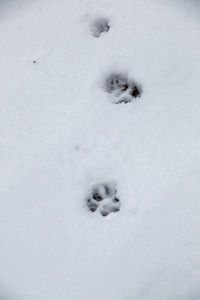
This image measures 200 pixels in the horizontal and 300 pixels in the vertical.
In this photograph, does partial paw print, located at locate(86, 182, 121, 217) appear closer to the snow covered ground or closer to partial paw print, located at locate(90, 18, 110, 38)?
the snow covered ground

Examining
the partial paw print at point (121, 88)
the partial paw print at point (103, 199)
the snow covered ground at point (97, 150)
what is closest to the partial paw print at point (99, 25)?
the snow covered ground at point (97, 150)

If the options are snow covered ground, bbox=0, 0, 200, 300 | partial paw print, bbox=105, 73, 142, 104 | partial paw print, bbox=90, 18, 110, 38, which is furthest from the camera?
partial paw print, bbox=90, 18, 110, 38

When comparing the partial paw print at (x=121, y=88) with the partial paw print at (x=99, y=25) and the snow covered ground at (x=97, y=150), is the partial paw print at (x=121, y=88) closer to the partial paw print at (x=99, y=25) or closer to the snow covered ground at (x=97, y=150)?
the snow covered ground at (x=97, y=150)

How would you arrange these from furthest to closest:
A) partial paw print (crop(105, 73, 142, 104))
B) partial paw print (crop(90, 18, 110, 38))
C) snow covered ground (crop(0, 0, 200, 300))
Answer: partial paw print (crop(90, 18, 110, 38)) < partial paw print (crop(105, 73, 142, 104)) < snow covered ground (crop(0, 0, 200, 300))

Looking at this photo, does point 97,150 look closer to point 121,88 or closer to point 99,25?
point 121,88

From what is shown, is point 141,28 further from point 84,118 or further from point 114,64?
point 84,118

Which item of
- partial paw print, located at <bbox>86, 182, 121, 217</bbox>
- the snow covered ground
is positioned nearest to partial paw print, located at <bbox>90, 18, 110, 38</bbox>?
the snow covered ground

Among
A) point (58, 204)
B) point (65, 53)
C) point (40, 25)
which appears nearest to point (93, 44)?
point (65, 53)
